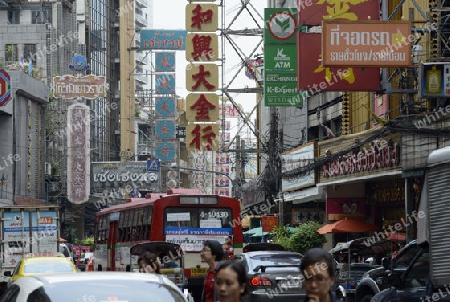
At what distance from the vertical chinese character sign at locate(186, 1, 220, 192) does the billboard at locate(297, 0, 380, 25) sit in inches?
573

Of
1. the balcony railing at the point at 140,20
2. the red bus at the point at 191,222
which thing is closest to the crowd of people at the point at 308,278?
the red bus at the point at 191,222

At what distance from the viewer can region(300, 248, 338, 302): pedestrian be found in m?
6.84

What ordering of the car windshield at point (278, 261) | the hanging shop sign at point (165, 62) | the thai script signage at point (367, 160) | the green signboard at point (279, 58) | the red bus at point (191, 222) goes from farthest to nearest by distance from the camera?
the hanging shop sign at point (165, 62) < the green signboard at point (279, 58) < the thai script signage at point (367, 160) < the red bus at point (191, 222) < the car windshield at point (278, 261)

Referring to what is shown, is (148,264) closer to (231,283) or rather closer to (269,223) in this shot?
(231,283)

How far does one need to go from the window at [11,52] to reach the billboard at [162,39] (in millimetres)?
28368

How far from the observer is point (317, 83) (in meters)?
30.3

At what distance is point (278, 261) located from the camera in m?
20.2

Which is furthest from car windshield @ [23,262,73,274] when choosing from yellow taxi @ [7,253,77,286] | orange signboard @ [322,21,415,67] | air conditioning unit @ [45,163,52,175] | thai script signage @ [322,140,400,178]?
air conditioning unit @ [45,163,52,175]

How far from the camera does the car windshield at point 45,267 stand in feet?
74.1

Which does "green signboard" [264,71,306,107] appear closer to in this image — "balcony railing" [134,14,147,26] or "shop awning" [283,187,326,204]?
"shop awning" [283,187,326,204]

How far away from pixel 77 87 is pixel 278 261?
191 feet

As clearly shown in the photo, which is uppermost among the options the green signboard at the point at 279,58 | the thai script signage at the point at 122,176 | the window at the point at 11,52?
the window at the point at 11,52

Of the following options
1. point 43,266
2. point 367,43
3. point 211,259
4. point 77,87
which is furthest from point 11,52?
point 211,259

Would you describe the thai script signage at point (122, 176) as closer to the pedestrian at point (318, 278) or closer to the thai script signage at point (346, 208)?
the thai script signage at point (346, 208)
